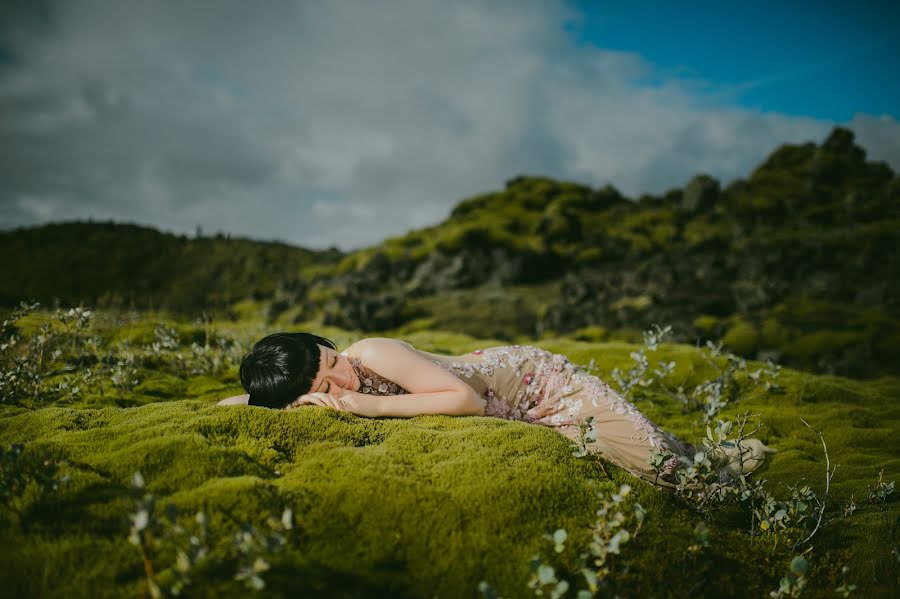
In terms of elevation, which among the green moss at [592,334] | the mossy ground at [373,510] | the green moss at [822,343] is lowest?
the green moss at [822,343]

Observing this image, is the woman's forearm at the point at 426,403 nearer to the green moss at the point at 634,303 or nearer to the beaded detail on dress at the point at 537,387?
the beaded detail on dress at the point at 537,387

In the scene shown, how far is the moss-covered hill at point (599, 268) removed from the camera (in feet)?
86.0

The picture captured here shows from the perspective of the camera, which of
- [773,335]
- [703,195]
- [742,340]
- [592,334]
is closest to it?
[742,340]

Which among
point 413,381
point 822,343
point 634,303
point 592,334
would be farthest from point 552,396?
point 634,303

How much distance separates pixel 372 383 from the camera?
603cm

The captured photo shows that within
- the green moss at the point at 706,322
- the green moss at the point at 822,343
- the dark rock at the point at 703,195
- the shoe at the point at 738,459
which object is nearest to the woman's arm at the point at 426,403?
the shoe at the point at 738,459

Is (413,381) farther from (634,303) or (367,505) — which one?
(634,303)

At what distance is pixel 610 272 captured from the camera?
47.6 metres

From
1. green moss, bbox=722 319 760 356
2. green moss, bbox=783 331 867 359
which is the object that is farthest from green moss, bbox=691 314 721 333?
green moss, bbox=783 331 867 359

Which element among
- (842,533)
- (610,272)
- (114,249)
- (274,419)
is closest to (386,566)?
(274,419)

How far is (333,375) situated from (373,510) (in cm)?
224

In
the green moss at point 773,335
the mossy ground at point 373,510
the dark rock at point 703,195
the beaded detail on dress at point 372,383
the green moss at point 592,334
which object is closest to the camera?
the mossy ground at point 373,510

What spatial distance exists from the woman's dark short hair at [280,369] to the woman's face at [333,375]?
0.24 feet

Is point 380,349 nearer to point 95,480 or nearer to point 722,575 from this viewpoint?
point 95,480
